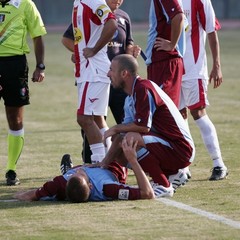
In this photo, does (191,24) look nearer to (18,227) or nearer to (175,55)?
(175,55)

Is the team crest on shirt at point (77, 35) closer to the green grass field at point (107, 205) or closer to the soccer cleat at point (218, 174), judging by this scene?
the green grass field at point (107, 205)

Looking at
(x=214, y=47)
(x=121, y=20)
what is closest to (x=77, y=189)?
(x=214, y=47)

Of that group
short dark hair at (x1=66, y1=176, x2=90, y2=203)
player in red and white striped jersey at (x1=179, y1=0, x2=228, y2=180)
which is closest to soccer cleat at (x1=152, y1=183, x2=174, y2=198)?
short dark hair at (x1=66, y1=176, x2=90, y2=203)

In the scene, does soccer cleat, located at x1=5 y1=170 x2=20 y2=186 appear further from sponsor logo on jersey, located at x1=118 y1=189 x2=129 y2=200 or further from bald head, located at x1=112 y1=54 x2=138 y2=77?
bald head, located at x1=112 y1=54 x2=138 y2=77

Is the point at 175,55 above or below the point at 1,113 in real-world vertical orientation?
above

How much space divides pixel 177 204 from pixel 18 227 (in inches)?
64.5

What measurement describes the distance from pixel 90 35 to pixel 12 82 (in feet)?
3.45

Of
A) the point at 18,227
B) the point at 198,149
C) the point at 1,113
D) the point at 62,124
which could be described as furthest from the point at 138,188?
the point at 1,113

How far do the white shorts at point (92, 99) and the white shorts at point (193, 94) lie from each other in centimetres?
95

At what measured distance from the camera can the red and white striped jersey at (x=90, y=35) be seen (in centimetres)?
1038

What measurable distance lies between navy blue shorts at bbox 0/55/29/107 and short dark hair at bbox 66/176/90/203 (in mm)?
2060

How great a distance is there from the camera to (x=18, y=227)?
816 cm

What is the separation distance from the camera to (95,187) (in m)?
9.27

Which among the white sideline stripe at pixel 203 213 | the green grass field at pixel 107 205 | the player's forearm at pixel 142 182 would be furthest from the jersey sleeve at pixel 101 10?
the white sideline stripe at pixel 203 213
